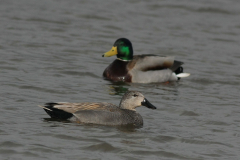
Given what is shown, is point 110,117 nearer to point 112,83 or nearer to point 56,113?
point 56,113

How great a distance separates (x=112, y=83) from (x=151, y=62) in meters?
1.41

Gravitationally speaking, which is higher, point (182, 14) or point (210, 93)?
point (182, 14)

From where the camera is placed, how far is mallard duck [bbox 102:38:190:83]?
13906mm

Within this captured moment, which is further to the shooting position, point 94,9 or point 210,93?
point 94,9

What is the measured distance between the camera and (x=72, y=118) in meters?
9.25

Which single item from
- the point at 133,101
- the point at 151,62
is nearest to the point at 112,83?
the point at 151,62

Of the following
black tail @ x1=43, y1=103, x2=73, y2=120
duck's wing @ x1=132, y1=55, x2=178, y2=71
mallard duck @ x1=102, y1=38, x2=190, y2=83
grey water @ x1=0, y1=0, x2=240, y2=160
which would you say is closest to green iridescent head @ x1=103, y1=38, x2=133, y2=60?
mallard duck @ x1=102, y1=38, x2=190, y2=83

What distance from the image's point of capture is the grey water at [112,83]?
820 cm

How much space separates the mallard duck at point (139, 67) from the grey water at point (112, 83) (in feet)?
0.91

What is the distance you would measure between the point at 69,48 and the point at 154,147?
8300 millimetres

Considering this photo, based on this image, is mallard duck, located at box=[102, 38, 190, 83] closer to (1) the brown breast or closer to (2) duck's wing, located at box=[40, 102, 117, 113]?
(1) the brown breast

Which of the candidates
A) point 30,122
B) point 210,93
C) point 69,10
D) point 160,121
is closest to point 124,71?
point 210,93

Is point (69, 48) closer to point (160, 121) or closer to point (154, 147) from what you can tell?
point (160, 121)

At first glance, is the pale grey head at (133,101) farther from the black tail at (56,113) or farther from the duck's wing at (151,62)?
the duck's wing at (151,62)
